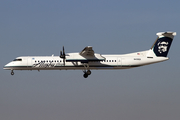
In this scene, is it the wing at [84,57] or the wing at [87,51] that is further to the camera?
the wing at [84,57]

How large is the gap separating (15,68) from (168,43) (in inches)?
781

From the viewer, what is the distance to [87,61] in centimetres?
4016

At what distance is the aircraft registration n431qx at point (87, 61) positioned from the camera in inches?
1575

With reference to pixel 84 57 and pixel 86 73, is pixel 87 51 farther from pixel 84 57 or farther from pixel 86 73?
pixel 86 73

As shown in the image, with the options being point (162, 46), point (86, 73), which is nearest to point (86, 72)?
point (86, 73)

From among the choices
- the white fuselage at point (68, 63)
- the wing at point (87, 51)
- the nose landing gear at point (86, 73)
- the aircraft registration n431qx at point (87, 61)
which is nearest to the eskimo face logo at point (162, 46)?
the aircraft registration n431qx at point (87, 61)

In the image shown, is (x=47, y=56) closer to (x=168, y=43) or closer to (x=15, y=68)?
(x=15, y=68)

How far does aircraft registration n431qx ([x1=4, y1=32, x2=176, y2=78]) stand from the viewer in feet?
131

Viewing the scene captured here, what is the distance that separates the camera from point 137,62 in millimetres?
41344

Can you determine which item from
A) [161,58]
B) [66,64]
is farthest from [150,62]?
[66,64]

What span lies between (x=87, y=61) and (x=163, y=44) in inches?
406

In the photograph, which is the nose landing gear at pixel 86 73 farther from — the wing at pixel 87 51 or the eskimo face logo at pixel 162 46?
the eskimo face logo at pixel 162 46

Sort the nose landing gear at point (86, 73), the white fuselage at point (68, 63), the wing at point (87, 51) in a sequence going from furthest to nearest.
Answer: the nose landing gear at point (86, 73), the white fuselage at point (68, 63), the wing at point (87, 51)

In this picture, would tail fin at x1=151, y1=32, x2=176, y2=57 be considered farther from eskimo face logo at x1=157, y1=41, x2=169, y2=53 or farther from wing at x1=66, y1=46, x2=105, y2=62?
wing at x1=66, y1=46, x2=105, y2=62
